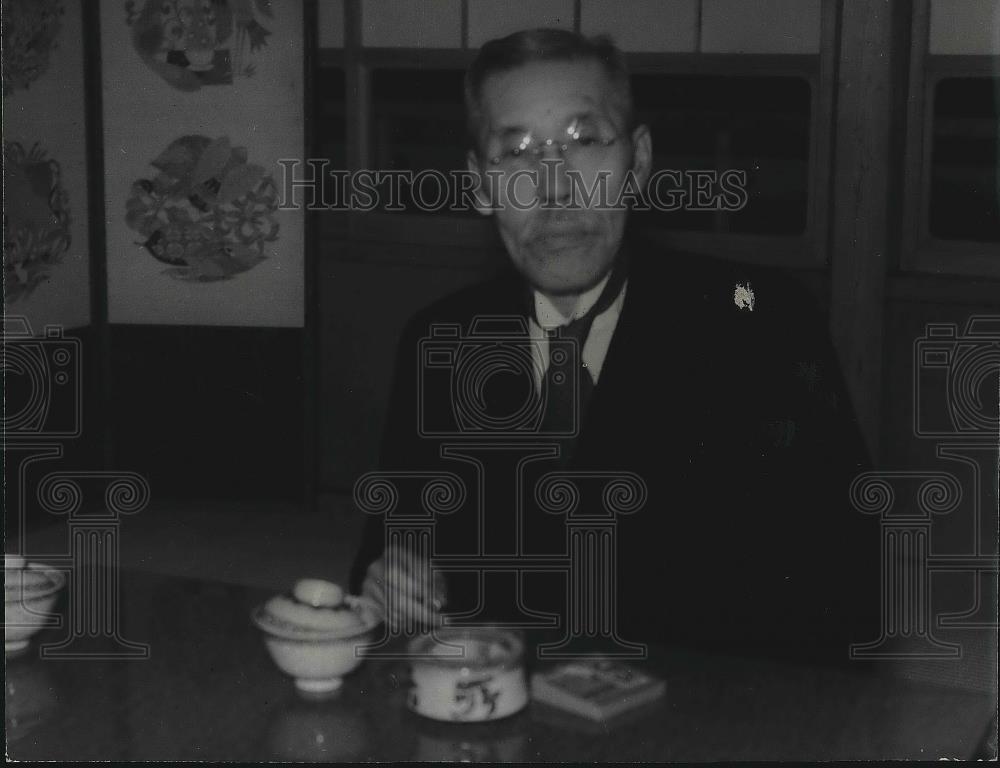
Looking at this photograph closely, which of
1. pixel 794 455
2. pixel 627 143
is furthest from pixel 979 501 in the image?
pixel 627 143

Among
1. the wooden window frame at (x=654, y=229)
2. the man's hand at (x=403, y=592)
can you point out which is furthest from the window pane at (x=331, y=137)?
the man's hand at (x=403, y=592)

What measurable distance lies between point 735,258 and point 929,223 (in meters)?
A: 0.33

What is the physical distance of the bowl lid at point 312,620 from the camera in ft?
2.95

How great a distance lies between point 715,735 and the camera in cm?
86

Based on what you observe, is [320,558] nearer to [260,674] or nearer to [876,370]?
[260,674]

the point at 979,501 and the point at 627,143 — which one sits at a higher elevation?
the point at 627,143

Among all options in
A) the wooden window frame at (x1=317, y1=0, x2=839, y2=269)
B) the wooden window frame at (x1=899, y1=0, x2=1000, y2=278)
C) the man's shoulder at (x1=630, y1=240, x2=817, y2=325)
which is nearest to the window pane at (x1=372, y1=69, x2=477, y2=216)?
the wooden window frame at (x1=317, y1=0, x2=839, y2=269)

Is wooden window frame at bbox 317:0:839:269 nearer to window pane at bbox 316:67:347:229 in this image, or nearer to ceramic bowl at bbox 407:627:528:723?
window pane at bbox 316:67:347:229

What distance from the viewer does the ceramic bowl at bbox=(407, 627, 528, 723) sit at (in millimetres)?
845

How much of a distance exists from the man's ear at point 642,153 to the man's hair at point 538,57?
0.6 inches

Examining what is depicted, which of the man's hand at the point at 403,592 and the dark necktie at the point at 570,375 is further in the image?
the dark necktie at the point at 570,375

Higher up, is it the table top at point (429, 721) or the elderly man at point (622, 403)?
the elderly man at point (622, 403)

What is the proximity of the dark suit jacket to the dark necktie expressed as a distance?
0.05ft

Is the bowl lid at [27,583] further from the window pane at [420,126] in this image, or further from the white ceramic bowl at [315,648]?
the window pane at [420,126]
